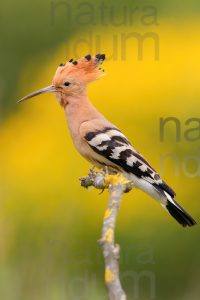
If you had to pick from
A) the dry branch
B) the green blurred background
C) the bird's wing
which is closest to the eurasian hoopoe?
the bird's wing

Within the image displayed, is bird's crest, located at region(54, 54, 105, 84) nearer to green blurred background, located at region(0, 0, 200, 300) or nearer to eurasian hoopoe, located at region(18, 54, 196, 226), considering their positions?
eurasian hoopoe, located at region(18, 54, 196, 226)

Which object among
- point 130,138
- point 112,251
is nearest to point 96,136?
point 112,251

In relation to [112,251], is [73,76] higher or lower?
higher

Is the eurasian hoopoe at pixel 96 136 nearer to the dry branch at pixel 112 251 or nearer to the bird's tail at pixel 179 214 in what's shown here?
the bird's tail at pixel 179 214

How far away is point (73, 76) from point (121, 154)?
10.5 inches

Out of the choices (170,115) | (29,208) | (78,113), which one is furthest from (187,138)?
(78,113)

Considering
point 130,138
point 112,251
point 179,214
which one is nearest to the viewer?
point 112,251

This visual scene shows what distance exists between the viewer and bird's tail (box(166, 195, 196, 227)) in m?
2.32

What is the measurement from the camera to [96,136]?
8.16 feet

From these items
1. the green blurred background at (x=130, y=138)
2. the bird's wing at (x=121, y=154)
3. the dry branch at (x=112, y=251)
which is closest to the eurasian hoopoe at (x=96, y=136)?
the bird's wing at (x=121, y=154)

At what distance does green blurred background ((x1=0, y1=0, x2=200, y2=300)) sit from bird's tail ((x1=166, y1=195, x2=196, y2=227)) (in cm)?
89

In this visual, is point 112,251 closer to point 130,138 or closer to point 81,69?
point 81,69

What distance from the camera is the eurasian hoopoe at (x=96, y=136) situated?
2438 mm

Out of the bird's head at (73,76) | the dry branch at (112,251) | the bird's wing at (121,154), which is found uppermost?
the bird's head at (73,76)
